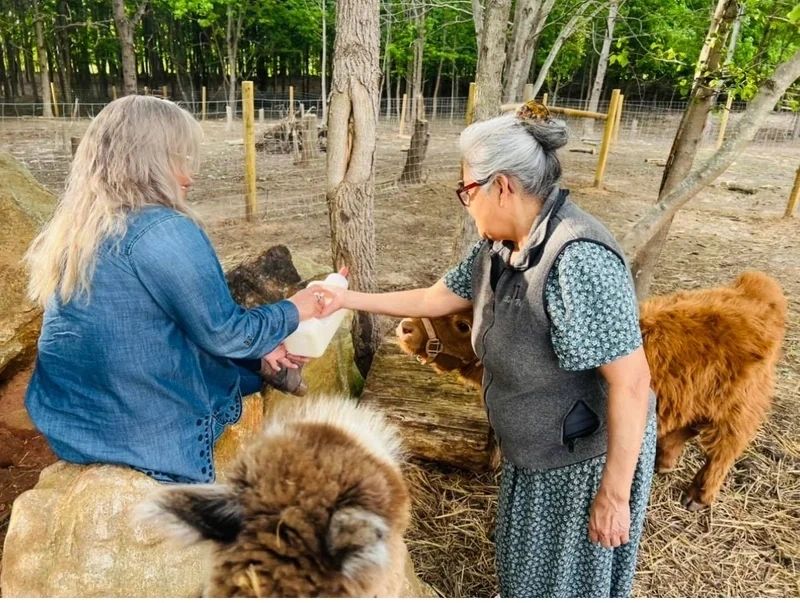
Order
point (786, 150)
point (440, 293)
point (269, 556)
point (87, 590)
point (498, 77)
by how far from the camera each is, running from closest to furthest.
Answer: point (269, 556), point (87, 590), point (440, 293), point (498, 77), point (786, 150)

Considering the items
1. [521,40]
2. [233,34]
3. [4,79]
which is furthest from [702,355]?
[4,79]

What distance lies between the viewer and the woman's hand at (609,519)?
1981 mm

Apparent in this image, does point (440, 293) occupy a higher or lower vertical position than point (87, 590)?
higher

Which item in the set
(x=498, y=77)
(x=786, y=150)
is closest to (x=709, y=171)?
(x=498, y=77)

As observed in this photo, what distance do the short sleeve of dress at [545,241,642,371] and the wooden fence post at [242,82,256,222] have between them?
320 inches

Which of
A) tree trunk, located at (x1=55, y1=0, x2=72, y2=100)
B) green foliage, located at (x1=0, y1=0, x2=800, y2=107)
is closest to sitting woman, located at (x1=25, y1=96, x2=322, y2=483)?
green foliage, located at (x1=0, y1=0, x2=800, y2=107)

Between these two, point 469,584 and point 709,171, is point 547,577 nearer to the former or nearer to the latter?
point 469,584

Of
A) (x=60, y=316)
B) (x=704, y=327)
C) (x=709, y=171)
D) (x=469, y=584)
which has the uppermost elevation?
(x=709, y=171)

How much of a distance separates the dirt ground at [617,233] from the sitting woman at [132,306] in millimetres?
1280

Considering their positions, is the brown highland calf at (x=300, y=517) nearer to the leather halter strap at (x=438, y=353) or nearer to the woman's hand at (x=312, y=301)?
the woman's hand at (x=312, y=301)

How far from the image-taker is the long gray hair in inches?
72.0

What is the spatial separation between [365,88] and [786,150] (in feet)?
81.6

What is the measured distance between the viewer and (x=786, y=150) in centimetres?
2277

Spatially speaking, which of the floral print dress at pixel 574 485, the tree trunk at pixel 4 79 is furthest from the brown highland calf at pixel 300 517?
the tree trunk at pixel 4 79
